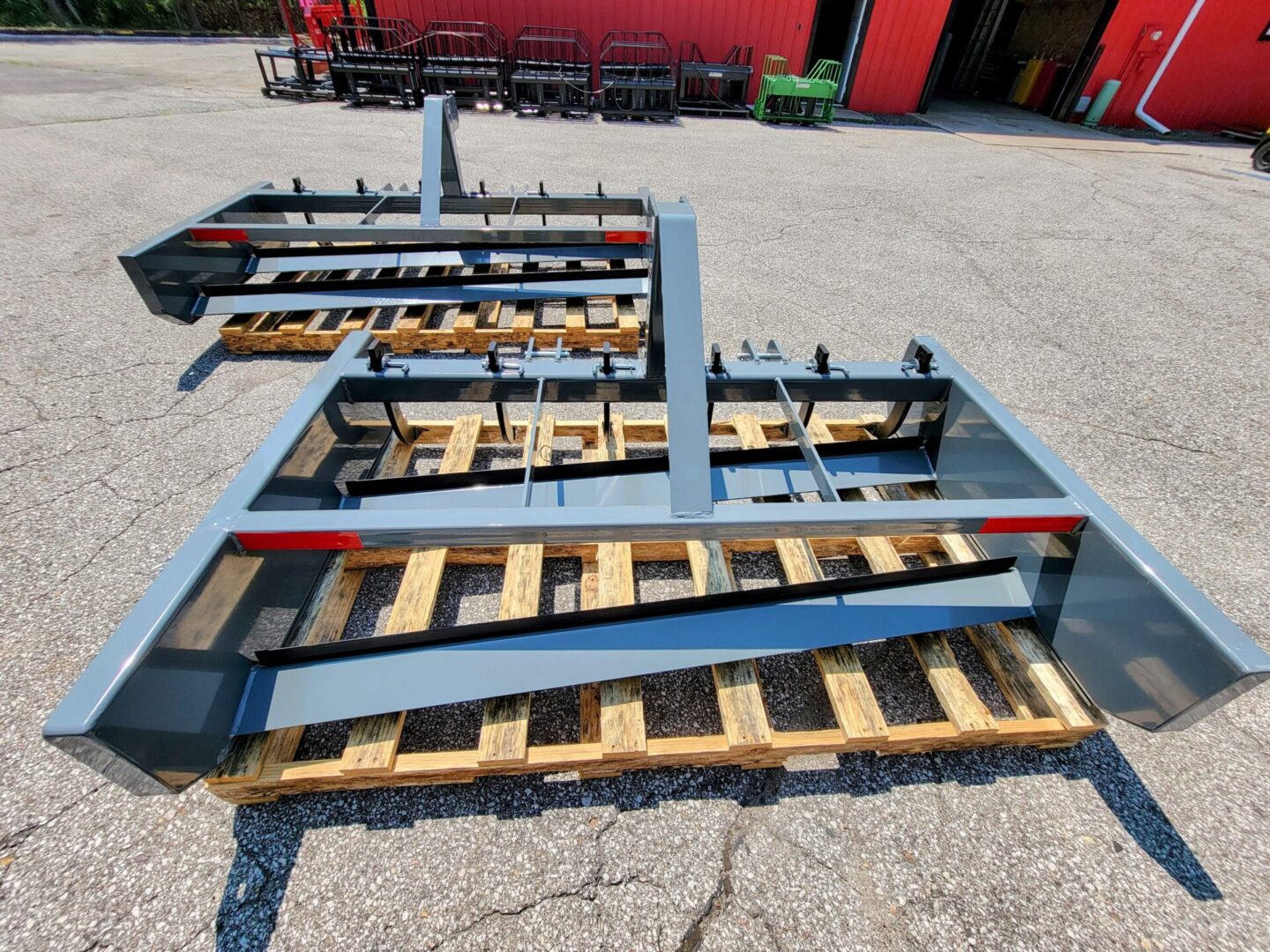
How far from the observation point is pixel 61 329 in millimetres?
3684

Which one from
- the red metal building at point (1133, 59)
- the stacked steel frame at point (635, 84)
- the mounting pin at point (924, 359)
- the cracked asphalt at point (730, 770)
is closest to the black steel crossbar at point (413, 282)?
the cracked asphalt at point (730, 770)

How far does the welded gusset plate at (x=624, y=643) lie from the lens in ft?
5.42

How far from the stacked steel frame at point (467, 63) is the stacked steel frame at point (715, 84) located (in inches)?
153

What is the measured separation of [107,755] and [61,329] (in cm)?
404

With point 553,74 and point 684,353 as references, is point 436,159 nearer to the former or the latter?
point 684,353

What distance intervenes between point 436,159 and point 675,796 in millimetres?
3982

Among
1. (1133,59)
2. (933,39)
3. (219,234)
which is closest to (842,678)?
(219,234)

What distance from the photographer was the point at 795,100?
36.5 feet

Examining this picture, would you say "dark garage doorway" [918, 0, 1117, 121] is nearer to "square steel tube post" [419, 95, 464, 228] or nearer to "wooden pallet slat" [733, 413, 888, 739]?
"square steel tube post" [419, 95, 464, 228]

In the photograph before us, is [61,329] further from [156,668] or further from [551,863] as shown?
[551,863]

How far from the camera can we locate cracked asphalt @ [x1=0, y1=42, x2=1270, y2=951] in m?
1.47

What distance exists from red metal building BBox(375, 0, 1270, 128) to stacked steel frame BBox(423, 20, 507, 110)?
29 cm

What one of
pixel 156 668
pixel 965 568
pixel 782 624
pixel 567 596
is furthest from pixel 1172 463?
pixel 156 668

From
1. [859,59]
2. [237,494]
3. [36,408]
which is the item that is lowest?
[36,408]
